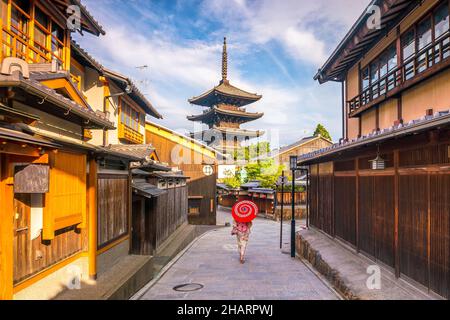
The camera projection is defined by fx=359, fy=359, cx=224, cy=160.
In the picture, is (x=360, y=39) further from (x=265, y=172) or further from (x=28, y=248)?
(x=265, y=172)

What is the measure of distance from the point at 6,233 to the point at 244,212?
9.52 meters

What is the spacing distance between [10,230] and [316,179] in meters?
14.7

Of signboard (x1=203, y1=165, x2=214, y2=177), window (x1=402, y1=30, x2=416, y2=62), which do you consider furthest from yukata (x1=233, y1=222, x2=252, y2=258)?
signboard (x1=203, y1=165, x2=214, y2=177)

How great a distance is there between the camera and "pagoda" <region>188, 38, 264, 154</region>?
53.8 metres

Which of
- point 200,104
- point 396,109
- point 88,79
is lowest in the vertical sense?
point 396,109

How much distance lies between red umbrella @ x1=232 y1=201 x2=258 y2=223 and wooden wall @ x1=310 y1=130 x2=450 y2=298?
3.51 meters

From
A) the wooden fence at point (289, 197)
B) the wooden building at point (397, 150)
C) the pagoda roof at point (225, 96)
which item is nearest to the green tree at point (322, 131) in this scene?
the pagoda roof at point (225, 96)

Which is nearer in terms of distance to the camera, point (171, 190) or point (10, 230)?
point (10, 230)

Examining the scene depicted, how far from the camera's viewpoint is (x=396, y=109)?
1251 cm

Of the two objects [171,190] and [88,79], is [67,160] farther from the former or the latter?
[171,190]

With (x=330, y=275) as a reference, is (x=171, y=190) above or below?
above

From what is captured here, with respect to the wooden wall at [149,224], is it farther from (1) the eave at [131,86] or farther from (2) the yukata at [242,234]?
(1) the eave at [131,86]

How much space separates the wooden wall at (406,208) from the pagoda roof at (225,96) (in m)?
40.8
